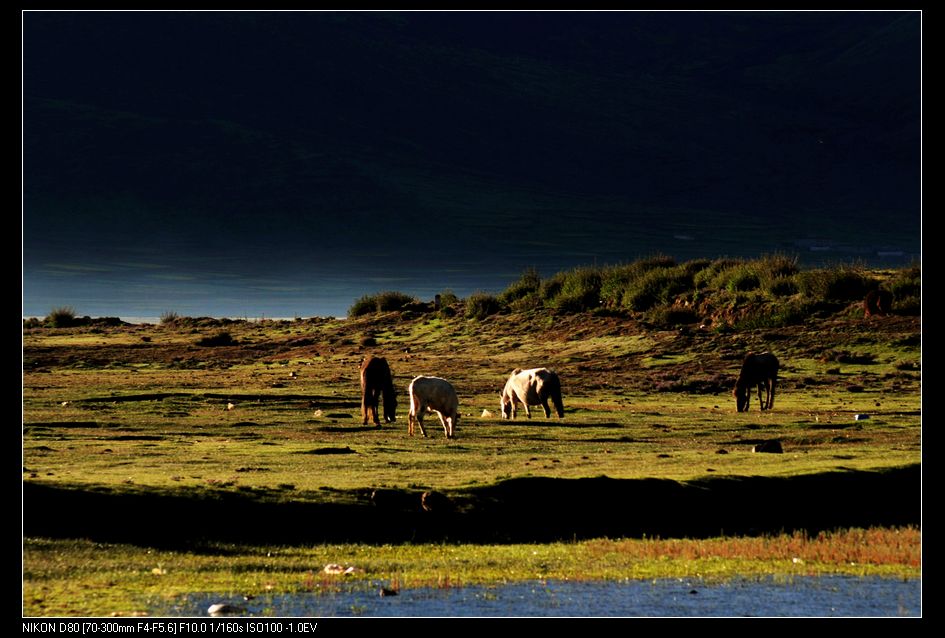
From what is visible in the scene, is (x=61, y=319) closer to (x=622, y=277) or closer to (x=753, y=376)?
(x=622, y=277)

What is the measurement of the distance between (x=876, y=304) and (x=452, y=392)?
30107 millimetres

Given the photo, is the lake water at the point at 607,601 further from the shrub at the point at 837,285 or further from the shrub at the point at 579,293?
the shrub at the point at 579,293

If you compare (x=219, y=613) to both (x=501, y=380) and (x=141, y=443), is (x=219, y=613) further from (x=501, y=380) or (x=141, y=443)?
(x=501, y=380)

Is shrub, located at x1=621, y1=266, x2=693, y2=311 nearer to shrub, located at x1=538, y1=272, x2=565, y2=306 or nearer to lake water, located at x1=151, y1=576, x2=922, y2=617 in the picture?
shrub, located at x1=538, y1=272, x2=565, y2=306

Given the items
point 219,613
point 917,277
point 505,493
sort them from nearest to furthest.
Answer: point 219,613, point 505,493, point 917,277

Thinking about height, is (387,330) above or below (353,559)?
above

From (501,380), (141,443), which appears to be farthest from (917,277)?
(141,443)

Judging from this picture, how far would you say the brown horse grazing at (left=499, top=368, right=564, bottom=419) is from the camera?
38344 millimetres

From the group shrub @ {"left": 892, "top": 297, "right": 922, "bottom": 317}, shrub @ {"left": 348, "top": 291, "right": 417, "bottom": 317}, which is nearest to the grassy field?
shrub @ {"left": 892, "top": 297, "right": 922, "bottom": 317}

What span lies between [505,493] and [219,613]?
932cm

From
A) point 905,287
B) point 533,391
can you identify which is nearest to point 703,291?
point 905,287

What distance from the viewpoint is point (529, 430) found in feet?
115

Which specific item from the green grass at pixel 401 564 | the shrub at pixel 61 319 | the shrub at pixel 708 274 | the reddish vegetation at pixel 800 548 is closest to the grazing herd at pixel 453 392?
the green grass at pixel 401 564
